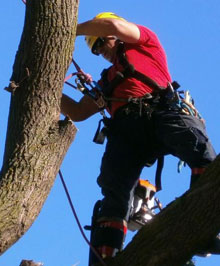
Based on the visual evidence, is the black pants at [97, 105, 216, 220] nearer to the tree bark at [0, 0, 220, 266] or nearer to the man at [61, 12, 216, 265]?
the man at [61, 12, 216, 265]

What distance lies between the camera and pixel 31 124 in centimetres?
374

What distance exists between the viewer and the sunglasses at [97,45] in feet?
17.9

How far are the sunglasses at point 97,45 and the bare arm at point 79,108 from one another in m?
0.40

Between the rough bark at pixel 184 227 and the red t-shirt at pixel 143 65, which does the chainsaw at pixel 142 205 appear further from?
the rough bark at pixel 184 227

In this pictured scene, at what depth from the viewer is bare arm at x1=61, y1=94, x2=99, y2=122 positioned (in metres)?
5.68

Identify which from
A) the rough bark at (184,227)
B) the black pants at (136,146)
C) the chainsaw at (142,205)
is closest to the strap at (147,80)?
the black pants at (136,146)

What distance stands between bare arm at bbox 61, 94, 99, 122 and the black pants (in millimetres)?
671

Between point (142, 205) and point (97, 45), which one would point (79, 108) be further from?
point (142, 205)

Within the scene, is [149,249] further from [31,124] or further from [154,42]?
[154,42]

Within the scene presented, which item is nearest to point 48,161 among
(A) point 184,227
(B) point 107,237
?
(A) point 184,227

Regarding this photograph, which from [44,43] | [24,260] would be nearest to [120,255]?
[24,260]

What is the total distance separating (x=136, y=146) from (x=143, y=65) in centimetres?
63

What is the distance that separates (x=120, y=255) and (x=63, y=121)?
787 mm

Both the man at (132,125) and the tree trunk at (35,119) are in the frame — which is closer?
the tree trunk at (35,119)
